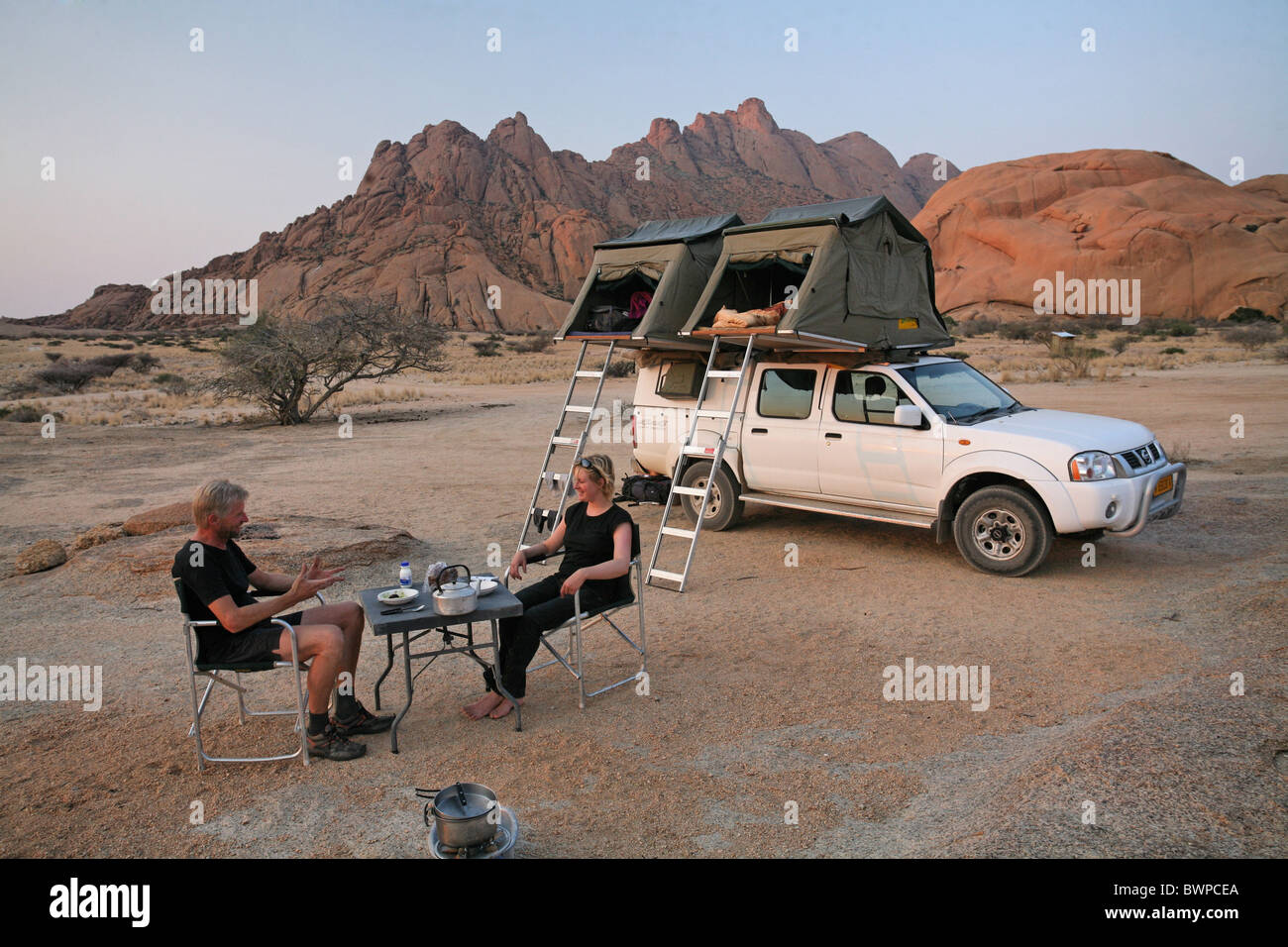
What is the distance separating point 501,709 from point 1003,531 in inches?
192

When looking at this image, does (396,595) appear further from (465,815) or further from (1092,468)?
(1092,468)

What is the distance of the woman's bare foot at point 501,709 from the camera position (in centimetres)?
522

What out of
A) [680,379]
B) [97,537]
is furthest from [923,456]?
[97,537]

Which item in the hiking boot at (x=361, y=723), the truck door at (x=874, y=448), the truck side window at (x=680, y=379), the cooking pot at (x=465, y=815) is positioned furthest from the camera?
the truck side window at (x=680, y=379)

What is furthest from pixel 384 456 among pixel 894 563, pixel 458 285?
pixel 458 285

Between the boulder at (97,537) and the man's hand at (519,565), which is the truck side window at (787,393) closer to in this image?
the man's hand at (519,565)

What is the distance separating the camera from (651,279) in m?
10.5

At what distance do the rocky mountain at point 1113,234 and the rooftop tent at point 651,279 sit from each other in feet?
194

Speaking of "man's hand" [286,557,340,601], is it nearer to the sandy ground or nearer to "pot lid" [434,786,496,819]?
the sandy ground

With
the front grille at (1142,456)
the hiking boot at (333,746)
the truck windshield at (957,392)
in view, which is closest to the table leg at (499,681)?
the hiking boot at (333,746)

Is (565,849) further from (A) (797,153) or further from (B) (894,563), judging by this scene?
(A) (797,153)

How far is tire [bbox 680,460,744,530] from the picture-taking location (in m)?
9.77

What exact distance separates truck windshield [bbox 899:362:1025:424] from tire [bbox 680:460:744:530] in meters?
2.32

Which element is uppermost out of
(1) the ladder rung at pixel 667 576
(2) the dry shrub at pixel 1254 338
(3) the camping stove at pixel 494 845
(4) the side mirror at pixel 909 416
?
(2) the dry shrub at pixel 1254 338
